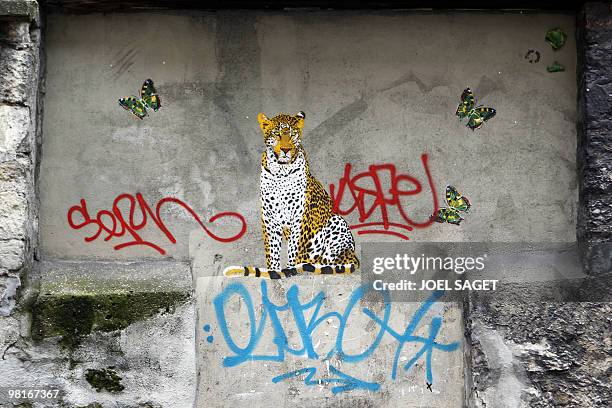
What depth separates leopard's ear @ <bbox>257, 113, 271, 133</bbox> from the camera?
4734 millimetres

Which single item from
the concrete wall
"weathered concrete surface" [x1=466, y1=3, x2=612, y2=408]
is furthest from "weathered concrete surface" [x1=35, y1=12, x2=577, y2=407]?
"weathered concrete surface" [x1=466, y1=3, x2=612, y2=408]

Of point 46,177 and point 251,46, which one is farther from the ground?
point 251,46

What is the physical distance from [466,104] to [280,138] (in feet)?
3.88

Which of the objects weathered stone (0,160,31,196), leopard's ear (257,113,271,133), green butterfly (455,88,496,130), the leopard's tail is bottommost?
the leopard's tail

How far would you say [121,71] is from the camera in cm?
476

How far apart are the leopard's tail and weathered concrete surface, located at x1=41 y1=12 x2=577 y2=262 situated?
0.59 ft

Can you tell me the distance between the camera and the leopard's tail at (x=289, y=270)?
15.4 ft

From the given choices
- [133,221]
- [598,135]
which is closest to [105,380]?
[133,221]

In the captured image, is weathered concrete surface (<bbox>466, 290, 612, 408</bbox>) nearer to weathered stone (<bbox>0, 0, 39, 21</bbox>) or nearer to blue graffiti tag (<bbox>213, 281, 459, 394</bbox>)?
blue graffiti tag (<bbox>213, 281, 459, 394</bbox>)

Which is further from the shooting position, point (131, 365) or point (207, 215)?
point (207, 215)

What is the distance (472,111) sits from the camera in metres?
4.76

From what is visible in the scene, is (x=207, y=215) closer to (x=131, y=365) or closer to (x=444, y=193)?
(x=131, y=365)

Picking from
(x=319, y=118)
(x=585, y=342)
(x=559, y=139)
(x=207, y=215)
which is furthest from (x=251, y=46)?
(x=585, y=342)

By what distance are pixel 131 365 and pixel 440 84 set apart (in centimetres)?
252
